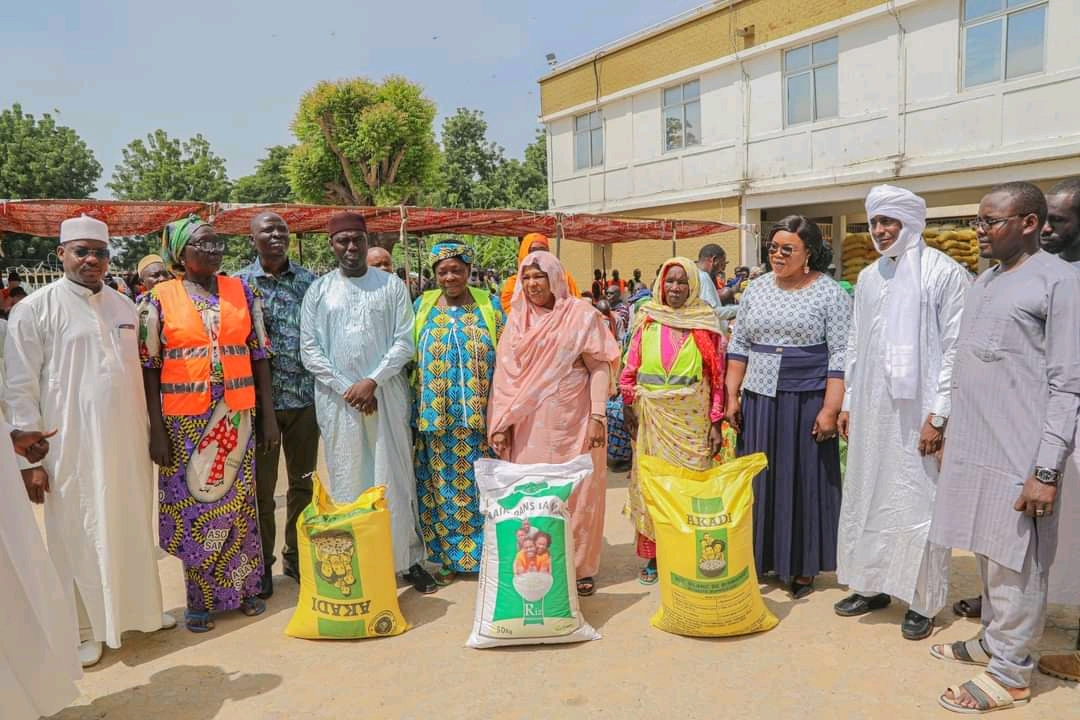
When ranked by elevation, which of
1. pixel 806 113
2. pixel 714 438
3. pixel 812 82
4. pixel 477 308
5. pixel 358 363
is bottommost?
pixel 714 438

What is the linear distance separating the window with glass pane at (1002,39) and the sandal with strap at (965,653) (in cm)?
1220

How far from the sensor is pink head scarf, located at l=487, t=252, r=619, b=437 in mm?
3770

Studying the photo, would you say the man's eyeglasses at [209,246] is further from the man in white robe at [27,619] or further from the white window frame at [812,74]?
the white window frame at [812,74]

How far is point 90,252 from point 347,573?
178 centimetres

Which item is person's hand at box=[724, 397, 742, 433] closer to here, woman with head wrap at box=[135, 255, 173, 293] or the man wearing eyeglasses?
the man wearing eyeglasses

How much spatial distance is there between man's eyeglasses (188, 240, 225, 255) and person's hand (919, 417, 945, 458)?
3.25 m

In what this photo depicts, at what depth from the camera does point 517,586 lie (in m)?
3.26

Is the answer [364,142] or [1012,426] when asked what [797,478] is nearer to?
[1012,426]

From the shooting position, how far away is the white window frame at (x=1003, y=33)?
1179 centimetres

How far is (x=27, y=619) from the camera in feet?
7.57

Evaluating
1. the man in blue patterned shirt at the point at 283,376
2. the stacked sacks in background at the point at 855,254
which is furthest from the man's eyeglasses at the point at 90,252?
the stacked sacks in background at the point at 855,254

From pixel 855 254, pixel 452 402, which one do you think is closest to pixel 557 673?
pixel 452 402

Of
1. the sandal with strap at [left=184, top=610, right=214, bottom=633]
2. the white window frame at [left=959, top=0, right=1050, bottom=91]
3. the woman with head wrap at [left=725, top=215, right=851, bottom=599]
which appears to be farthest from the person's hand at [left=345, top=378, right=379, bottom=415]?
the white window frame at [left=959, top=0, right=1050, bottom=91]

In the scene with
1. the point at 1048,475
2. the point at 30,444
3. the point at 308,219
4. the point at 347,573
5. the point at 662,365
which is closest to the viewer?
the point at 1048,475
